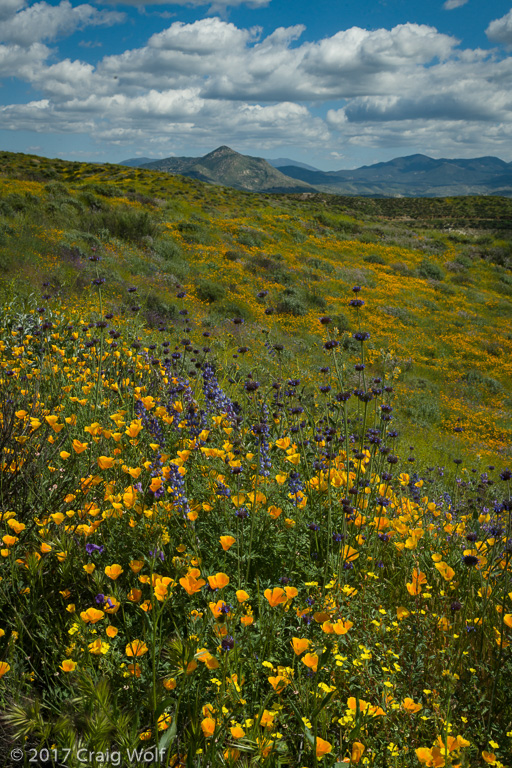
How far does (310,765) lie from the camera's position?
149cm

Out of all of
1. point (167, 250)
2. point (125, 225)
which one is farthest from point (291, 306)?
point (125, 225)

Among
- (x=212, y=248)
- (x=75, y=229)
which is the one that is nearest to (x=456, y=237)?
(x=212, y=248)

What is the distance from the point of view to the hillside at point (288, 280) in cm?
1023

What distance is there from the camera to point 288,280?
17.9 m

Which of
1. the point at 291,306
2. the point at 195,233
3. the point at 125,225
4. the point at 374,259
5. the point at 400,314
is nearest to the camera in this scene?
the point at 291,306

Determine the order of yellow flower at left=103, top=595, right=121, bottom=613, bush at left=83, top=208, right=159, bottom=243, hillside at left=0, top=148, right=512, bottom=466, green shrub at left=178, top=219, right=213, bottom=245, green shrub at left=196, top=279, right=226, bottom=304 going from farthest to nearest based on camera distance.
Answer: green shrub at left=178, top=219, right=213, bottom=245 → bush at left=83, top=208, right=159, bottom=243 → green shrub at left=196, top=279, right=226, bottom=304 → hillside at left=0, top=148, right=512, bottom=466 → yellow flower at left=103, top=595, right=121, bottom=613

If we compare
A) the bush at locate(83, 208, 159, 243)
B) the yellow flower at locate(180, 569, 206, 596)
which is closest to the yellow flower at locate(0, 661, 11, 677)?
the yellow flower at locate(180, 569, 206, 596)

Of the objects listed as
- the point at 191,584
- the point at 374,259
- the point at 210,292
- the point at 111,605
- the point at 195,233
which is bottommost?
the point at 111,605

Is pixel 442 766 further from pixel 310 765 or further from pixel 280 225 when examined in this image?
pixel 280 225

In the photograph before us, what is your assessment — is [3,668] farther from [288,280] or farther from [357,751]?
[288,280]

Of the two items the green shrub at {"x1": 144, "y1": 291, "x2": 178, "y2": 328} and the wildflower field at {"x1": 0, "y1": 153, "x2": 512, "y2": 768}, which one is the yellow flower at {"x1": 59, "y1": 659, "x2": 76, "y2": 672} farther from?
the green shrub at {"x1": 144, "y1": 291, "x2": 178, "y2": 328}

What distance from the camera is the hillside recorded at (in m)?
10.2

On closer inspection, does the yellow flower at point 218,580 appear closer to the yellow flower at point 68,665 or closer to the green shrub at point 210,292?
the yellow flower at point 68,665

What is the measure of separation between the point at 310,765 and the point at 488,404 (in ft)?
42.6
